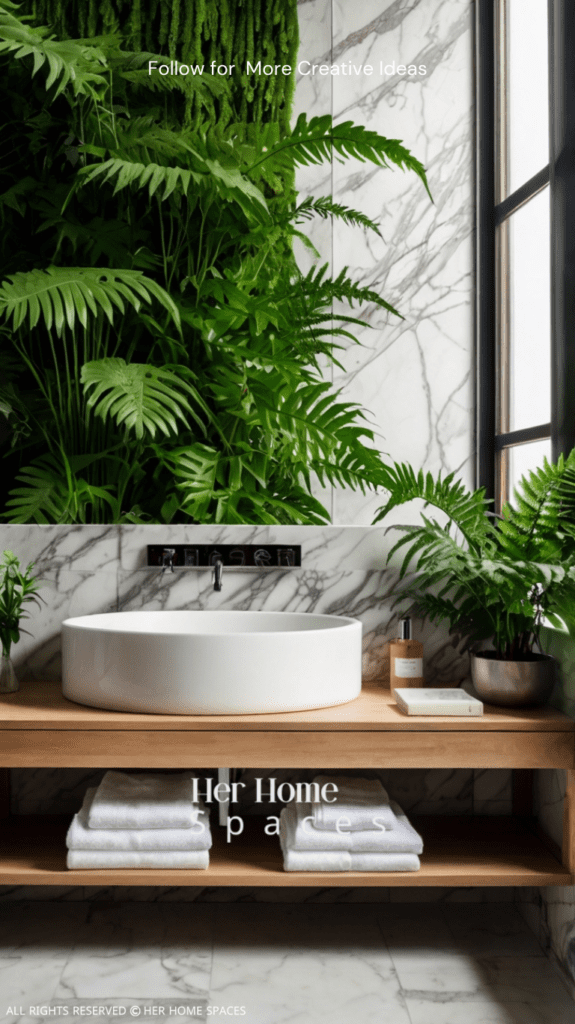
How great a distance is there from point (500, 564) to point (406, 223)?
118 cm

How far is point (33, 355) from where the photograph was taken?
219cm

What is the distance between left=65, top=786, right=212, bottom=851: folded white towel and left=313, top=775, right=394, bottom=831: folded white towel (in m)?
0.23

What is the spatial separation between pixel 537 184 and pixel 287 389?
2.71ft

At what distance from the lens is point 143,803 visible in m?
1.64

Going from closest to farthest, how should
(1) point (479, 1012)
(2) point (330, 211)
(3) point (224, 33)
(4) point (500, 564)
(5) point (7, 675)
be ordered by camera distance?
(1) point (479, 1012)
(4) point (500, 564)
(5) point (7, 675)
(2) point (330, 211)
(3) point (224, 33)

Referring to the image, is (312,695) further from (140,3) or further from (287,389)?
(140,3)

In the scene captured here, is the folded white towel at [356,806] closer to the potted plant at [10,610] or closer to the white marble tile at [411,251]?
the potted plant at [10,610]

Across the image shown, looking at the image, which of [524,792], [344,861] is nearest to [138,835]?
[344,861]

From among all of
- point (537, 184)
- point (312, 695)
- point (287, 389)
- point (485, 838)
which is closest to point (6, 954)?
point (312, 695)

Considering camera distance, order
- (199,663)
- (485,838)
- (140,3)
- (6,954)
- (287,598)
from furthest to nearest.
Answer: (140,3) → (287,598) → (485,838) → (6,954) → (199,663)

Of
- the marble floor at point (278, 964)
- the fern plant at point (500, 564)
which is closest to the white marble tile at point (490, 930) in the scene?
the marble floor at point (278, 964)

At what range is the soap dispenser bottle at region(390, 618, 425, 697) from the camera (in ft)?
5.96

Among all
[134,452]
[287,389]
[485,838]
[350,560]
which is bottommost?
[485,838]

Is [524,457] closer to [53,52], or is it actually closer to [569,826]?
[569,826]
